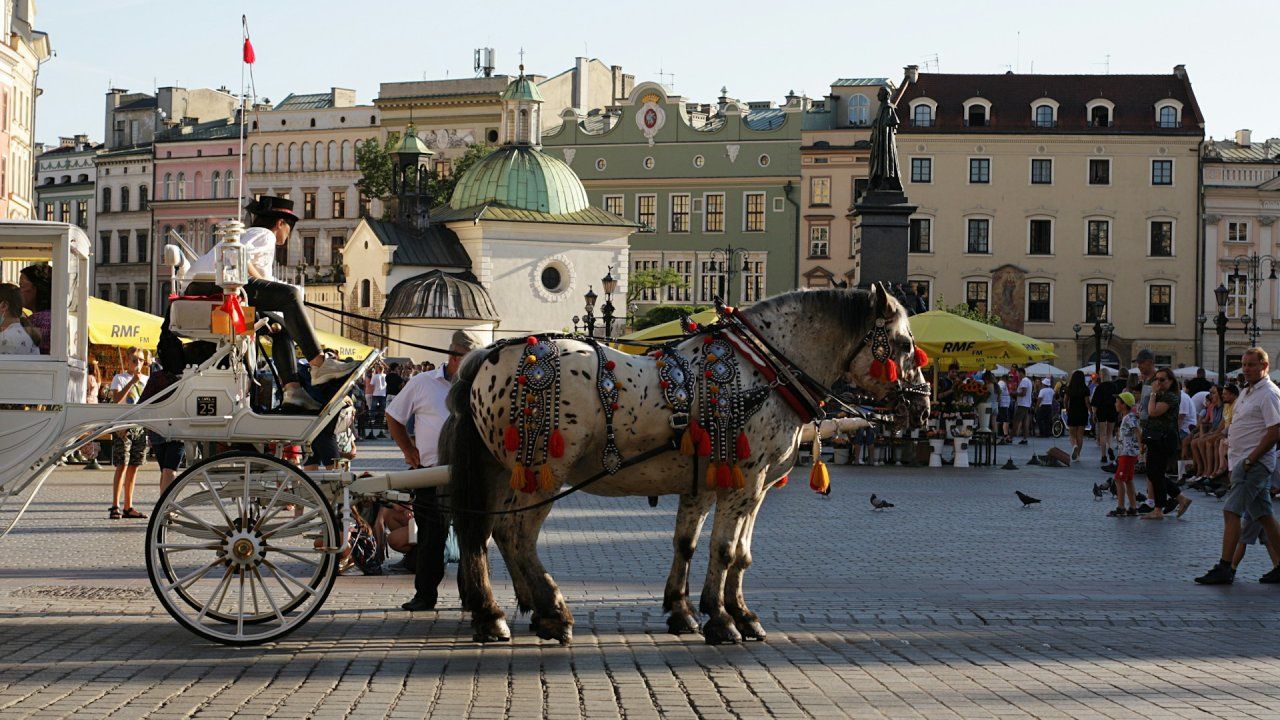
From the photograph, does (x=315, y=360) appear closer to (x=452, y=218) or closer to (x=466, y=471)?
(x=466, y=471)

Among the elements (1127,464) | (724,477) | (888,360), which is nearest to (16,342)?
(724,477)

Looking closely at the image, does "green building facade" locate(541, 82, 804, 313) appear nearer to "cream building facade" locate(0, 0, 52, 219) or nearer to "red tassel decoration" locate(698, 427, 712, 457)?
"cream building facade" locate(0, 0, 52, 219)

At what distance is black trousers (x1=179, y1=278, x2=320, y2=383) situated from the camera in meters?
10.1

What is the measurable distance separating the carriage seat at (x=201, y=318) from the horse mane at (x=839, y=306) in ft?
10.5

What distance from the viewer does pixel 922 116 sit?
86875 mm

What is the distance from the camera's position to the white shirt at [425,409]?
12664mm

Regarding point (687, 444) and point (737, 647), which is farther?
point (687, 444)

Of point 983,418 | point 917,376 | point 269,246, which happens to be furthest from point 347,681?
point 983,418

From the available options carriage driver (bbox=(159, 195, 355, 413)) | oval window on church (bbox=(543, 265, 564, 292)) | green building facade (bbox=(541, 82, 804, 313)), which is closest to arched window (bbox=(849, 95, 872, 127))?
green building facade (bbox=(541, 82, 804, 313))

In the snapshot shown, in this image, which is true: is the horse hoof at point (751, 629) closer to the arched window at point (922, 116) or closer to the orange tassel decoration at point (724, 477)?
the orange tassel decoration at point (724, 477)

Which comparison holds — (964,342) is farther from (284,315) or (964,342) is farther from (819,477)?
(284,315)

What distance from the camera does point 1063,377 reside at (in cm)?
6206

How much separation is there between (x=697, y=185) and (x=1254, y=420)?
8216cm

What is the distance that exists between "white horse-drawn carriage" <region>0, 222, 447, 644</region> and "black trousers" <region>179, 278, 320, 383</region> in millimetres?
266
